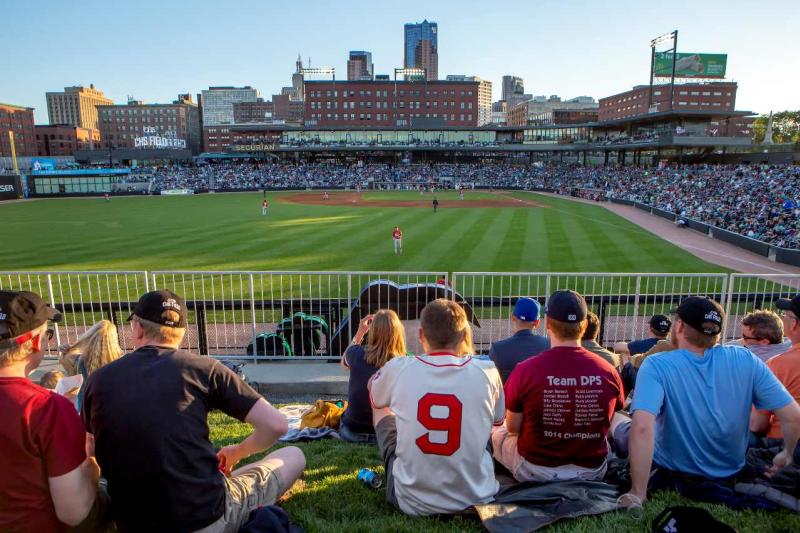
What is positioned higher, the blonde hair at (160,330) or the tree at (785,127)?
the tree at (785,127)

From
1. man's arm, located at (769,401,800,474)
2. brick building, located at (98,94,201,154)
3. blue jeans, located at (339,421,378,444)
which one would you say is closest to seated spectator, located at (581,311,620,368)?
man's arm, located at (769,401,800,474)

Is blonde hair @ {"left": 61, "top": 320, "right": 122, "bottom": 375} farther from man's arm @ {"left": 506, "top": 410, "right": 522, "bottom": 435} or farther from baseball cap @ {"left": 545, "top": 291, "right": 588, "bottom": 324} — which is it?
baseball cap @ {"left": 545, "top": 291, "right": 588, "bottom": 324}

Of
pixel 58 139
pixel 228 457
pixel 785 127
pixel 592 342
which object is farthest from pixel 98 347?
pixel 58 139

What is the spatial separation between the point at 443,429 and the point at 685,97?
154212 millimetres

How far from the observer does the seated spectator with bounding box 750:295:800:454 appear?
4355mm

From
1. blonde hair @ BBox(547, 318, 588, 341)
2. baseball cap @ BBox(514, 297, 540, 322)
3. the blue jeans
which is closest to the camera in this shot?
blonde hair @ BBox(547, 318, 588, 341)

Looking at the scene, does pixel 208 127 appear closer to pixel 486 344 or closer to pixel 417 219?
pixel 417 219

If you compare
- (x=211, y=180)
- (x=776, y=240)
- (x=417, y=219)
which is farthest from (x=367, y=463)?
(x=211, y=180)

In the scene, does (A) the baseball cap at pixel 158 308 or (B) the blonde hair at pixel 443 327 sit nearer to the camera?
(A) the baseball cap at pixel 158 308

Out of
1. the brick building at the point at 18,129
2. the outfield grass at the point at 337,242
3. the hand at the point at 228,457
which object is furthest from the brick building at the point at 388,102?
the hand at the point at 228,457

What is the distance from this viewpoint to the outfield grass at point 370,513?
3342 mm

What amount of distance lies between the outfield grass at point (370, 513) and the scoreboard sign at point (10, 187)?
72.4m

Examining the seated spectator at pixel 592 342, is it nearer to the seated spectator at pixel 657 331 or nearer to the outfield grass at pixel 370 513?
the seated spectator at pixel 657 331

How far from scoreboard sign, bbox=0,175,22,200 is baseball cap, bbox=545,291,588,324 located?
242 ft
